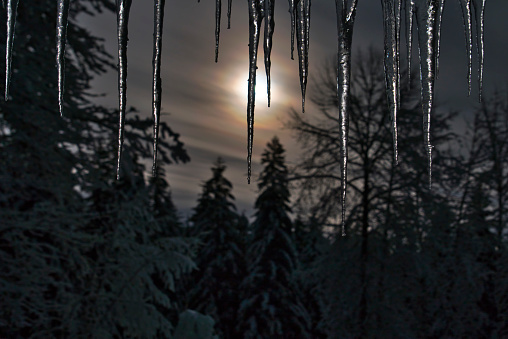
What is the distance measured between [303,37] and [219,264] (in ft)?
90.4

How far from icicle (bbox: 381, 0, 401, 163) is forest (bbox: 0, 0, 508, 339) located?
4.67 ft

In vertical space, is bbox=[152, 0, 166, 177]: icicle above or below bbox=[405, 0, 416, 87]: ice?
below

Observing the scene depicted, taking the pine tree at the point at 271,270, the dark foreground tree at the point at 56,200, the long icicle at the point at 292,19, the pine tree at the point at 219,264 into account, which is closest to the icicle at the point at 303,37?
the long icicle at the point at 292,19

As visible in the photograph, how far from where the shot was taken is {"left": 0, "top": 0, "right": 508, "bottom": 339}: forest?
24.5ft

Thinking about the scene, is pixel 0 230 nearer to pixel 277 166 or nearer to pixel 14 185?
pixel 14 185

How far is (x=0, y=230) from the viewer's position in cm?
675

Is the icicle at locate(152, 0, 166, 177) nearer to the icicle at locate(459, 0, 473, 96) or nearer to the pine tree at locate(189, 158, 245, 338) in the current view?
the icicle at locate(459, 0, 473, 96)

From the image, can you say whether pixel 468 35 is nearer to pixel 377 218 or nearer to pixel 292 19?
pixel 292 19

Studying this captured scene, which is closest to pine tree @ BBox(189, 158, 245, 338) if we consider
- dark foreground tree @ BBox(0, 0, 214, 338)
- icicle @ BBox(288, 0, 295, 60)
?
dark foreground tree @ BBox(0, 0, 214, 338)

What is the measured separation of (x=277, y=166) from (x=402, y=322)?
45.7ft

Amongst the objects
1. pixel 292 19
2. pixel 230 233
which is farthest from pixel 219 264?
pixel 292 19

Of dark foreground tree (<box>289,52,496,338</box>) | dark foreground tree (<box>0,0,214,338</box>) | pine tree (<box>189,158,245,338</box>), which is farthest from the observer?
pine tree (<box>189,158,245,338</box>)

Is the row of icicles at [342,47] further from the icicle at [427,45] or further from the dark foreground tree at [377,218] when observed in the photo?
the dark foreground tree at [377,218]

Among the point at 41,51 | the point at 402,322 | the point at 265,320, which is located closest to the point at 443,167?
the point at 402,322
